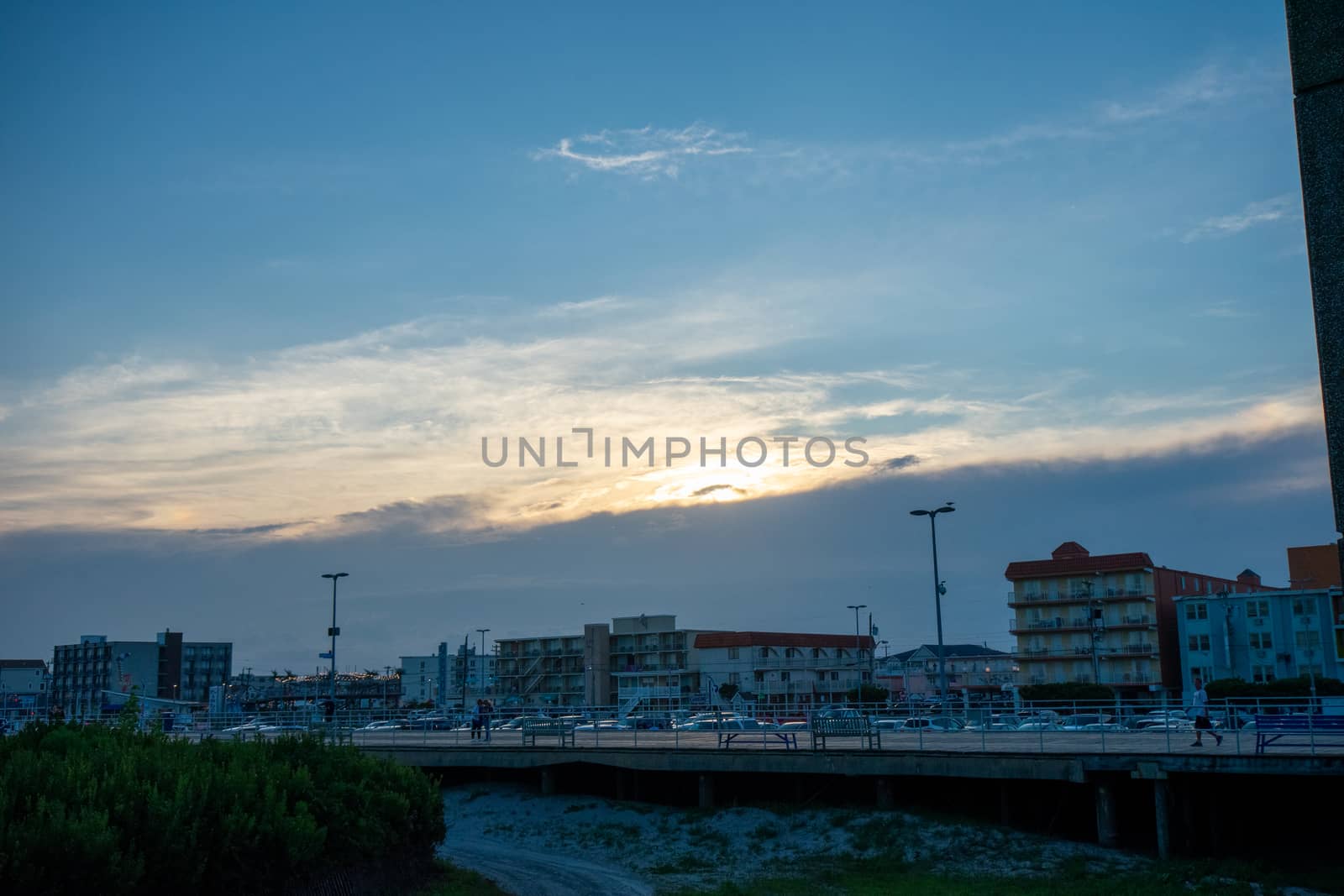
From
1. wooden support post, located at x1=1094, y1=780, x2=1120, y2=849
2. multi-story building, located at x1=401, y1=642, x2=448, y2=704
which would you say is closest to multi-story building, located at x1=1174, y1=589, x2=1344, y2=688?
wooden support post, located at x1=1094, y1=780, x2=1120, y2=849

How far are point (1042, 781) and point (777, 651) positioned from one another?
90.3 meters

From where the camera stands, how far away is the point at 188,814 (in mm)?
15438

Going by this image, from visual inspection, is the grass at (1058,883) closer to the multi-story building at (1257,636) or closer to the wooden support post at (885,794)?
the wooden support post at (885,794)

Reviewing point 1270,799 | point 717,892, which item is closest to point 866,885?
point 717,892

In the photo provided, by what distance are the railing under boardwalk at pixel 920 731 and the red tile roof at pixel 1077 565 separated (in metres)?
39.8

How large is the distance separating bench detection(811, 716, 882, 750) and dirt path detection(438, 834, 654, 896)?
26.1 feet

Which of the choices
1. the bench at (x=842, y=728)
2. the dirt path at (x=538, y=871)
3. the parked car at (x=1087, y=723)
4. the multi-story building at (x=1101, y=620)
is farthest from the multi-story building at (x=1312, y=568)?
the dirt path at (x=538, y=871)

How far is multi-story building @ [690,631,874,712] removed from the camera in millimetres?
118062

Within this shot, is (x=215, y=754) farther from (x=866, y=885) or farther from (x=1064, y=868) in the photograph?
(x=1064, y=868)

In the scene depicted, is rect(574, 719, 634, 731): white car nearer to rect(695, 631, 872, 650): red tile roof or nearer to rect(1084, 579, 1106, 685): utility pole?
rect(1084, 579, 1106, 685): utility pole

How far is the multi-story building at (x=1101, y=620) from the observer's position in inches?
3553

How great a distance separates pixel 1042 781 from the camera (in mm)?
32281

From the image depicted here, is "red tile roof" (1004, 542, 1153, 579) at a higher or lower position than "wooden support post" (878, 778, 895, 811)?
higher

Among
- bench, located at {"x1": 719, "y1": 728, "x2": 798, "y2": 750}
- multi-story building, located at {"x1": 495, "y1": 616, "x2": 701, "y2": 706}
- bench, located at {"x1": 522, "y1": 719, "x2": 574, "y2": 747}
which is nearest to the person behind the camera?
bench, located at {"x1": 719, "y1": 728, "x2": 798, "y2": 750}
